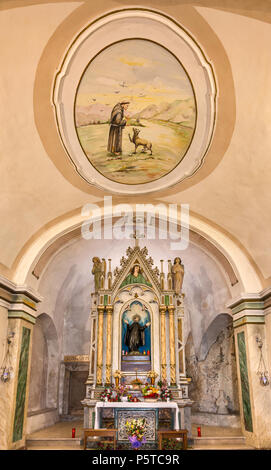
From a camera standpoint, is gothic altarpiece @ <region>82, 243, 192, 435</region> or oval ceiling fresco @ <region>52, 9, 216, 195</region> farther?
gothic altarpiece @ <region>82, 243, 192, 435</region>

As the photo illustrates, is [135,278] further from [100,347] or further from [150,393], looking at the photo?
[150,393]

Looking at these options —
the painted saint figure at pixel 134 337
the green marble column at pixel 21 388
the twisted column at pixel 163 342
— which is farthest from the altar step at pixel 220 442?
the green marble column at pixel 21 388

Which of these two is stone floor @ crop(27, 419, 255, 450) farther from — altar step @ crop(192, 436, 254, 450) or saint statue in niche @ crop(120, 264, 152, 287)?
saint statue in niche @ crop(120, 264, 152, 287)

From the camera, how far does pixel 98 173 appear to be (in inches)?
393

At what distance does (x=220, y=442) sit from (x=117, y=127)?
906 cm

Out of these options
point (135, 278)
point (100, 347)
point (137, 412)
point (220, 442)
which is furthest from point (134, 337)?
point (220, 442)

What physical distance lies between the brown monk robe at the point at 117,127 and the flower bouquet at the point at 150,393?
6.61m

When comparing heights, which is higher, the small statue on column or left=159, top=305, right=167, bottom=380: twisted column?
the small statue on column

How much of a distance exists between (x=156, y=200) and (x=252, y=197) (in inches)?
127

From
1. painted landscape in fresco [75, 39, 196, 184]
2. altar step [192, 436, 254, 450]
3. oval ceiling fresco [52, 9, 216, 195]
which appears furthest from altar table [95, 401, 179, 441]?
painted landscape in fresco [75, 39, 196, 184]

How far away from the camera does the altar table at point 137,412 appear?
10.0 metres

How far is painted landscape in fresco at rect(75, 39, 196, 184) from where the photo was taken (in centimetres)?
695

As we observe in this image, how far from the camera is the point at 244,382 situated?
11094mm

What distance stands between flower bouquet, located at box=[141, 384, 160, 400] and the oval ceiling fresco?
235 inches
